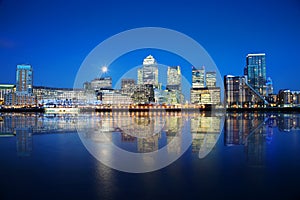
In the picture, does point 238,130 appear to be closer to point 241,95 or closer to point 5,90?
point 241,95

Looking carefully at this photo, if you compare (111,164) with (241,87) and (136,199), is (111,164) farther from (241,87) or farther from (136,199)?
(241,87)

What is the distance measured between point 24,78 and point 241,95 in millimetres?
140831

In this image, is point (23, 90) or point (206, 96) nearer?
point (206, 96)

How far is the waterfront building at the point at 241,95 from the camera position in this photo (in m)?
132

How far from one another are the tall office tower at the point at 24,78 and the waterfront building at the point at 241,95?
123370 millimetres

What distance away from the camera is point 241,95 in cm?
13538

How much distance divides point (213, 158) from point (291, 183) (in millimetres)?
2285

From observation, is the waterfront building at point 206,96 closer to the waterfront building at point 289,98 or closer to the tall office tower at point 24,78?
the waterfront building at point 289,98

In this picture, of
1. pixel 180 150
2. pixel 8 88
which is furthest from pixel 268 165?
pixel 8 88

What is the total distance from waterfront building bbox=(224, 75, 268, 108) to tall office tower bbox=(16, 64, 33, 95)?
12337cm

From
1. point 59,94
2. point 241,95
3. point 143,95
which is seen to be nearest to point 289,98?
point 241,95

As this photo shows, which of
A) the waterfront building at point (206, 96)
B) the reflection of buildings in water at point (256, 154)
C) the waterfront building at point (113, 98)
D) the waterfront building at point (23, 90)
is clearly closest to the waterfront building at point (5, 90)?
the waterfront building at point (23, 90)

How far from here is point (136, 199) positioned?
383cm

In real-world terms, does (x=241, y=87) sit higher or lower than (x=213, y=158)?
higher
